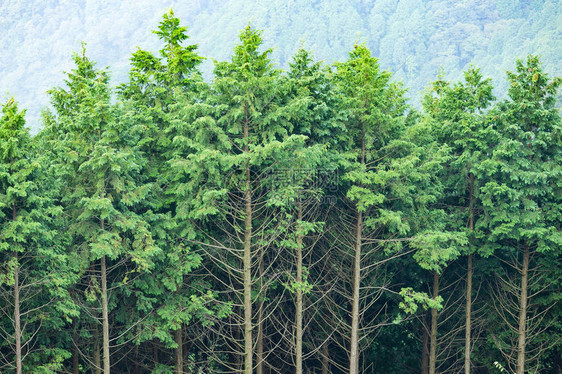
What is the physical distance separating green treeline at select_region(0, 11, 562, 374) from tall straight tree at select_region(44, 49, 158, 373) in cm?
6

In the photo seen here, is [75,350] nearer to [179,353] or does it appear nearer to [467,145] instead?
[179,353]

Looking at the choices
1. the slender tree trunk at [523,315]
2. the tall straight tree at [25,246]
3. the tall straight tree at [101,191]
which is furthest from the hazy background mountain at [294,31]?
the tall straight tree at [25,246]

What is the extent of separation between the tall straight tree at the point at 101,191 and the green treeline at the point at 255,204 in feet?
0.20

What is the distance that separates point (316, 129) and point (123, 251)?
6.59m

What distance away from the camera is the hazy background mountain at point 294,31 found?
422 feet

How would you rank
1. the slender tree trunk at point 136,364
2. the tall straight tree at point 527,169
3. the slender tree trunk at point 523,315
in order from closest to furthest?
1. the tall straight tree at point 527,169
2. the slender tree trunk at point 136,364
3. the slender tree trunk at point 523,315

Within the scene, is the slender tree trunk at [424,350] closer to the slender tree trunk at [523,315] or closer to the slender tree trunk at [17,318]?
the slender tree trunk at [523,315]

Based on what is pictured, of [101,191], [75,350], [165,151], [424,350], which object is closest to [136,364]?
[75,350]

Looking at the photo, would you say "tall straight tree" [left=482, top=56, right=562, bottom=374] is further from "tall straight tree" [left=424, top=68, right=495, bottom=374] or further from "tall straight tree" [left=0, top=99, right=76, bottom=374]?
"tall straight tree" [left=0, top=99, right=76, bottom=374]

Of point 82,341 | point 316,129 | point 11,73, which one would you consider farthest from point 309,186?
point 11,73

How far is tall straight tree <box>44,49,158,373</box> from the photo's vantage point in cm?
1466

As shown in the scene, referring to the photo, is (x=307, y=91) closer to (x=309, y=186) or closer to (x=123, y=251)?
(x=309, y=186)

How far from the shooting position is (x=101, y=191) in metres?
14.9

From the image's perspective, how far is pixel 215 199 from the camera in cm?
1614
